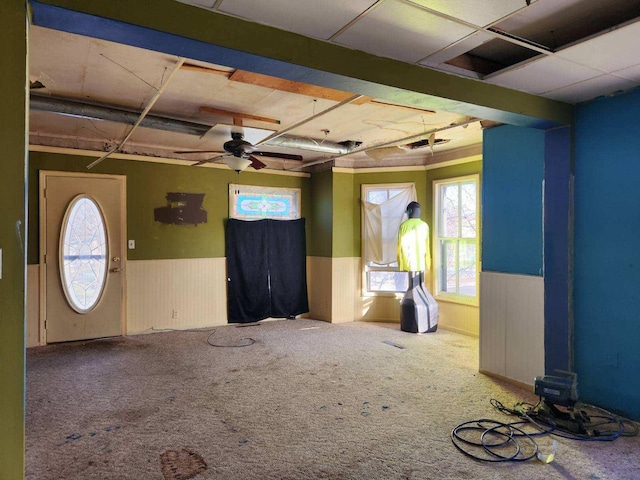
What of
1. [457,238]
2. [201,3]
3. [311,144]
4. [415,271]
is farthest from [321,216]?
[201,3]

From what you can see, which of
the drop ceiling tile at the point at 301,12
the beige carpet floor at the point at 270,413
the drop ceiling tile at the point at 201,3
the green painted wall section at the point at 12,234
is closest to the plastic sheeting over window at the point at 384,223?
the beige carpet floor at the point at 270,413

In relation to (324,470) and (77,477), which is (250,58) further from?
(77,477)

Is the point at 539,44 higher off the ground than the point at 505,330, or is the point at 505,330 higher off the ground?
the point at 539,44

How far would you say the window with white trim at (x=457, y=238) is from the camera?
6.05 m

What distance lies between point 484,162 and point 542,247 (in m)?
1.08

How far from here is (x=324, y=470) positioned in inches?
99.1

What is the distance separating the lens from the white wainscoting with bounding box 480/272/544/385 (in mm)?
3826

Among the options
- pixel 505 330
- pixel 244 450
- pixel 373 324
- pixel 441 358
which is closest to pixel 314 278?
pixel 373 324

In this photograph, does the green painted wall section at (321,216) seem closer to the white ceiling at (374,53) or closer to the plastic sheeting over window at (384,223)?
the plastic sheeting over window at (384,223)

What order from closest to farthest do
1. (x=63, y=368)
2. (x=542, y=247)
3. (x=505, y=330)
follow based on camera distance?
(x=542, y=247) < (x=505, y=330) < (x=63, y=368)

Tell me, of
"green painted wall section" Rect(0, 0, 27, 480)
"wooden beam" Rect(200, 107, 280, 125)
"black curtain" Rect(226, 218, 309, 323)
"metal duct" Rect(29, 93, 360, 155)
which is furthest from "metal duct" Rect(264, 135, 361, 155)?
"green painted wall section" Rect(0, 0, 27, 480)

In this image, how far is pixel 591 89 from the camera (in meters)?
3.26

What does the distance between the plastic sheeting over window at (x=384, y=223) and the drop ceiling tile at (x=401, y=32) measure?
4230 mm

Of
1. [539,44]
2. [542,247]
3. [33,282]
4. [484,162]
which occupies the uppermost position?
[539,44]
